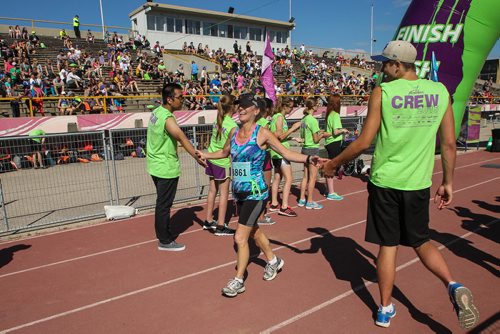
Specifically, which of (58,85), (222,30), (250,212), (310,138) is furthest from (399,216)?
(222,30)

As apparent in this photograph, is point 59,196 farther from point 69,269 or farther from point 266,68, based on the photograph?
Answer: point 266,68

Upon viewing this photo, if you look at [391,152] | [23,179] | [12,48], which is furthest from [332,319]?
[12,48]

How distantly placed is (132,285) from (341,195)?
17.4 feet

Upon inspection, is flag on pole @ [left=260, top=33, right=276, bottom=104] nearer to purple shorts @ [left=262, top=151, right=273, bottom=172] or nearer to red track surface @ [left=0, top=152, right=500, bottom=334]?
purple shorts @ [left=262, top=151, right=273, bottom=172]

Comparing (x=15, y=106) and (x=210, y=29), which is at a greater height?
(x=210, y=29)

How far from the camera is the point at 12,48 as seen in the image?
63.0ft

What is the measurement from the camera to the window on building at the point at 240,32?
116 feet

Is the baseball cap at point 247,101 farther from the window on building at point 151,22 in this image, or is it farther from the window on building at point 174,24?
the window on building at point 174,24

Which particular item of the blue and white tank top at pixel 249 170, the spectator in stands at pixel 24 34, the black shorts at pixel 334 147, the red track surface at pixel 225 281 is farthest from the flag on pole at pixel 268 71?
the spectator in stands at pixel 24 34

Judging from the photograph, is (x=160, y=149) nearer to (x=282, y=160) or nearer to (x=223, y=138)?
(x=223, y=138)

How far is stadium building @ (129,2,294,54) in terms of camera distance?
30312mm

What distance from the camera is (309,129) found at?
271 inches

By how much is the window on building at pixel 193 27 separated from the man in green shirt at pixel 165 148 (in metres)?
29.8

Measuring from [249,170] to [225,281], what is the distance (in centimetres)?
138
